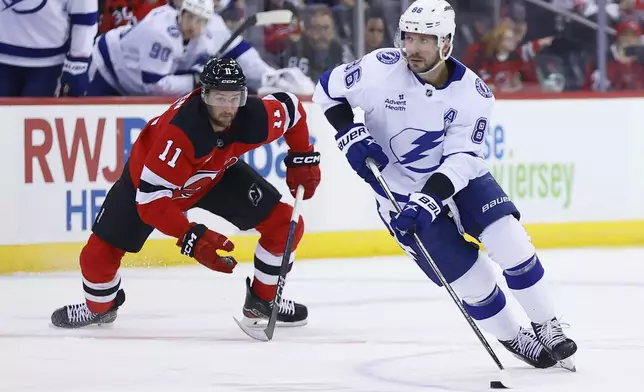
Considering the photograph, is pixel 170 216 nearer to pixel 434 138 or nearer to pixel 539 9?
pixel 434 138

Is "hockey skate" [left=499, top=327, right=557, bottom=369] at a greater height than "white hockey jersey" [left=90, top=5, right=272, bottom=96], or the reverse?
"hockey skate" [left=499, top=327, right=557, bottom=369]

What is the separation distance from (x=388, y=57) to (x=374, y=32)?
3.22 m

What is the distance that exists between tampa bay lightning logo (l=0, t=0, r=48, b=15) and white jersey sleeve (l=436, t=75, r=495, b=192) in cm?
330

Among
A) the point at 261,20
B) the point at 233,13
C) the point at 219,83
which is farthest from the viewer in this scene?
the point at 233,13

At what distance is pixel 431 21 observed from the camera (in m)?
4.08

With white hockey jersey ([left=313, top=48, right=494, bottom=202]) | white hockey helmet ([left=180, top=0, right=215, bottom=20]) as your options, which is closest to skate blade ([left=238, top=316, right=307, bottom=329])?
white hockey jersey ([left=313, top=48, right=494, bottom=202])

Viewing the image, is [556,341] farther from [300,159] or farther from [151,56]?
[151,56]

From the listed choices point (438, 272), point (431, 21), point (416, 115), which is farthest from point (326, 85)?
point (438, 272)

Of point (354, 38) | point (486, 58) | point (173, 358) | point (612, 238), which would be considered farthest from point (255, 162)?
point (173, 358)

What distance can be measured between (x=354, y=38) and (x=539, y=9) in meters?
1.23

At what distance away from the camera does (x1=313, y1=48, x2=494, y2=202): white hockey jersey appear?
418 centimetres

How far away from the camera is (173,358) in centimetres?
439

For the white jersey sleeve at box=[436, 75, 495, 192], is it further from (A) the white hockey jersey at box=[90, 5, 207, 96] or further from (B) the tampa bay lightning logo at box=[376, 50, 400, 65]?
(A) the white hockey jersey at box=[90, 5, 207, 96]

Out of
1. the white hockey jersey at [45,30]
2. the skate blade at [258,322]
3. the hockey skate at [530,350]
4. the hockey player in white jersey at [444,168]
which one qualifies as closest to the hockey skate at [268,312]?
the skate blade at [258,322]
